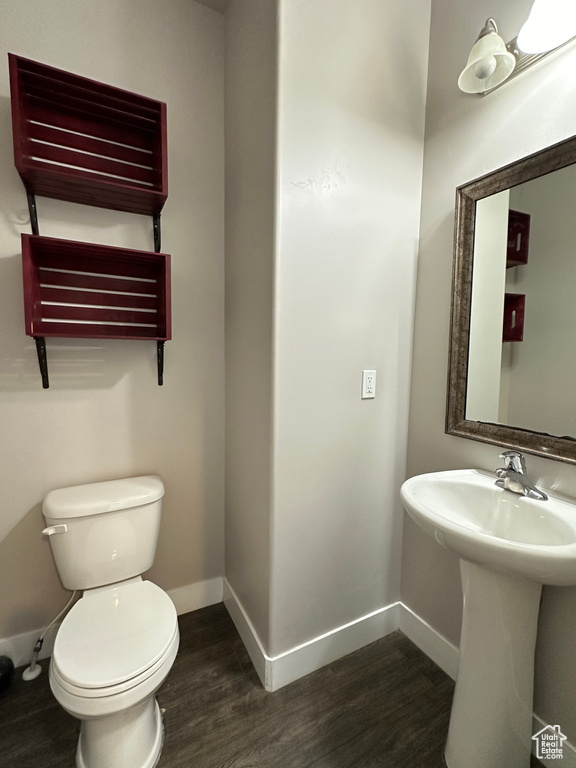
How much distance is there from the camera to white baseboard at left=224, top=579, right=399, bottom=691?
53.4 inches

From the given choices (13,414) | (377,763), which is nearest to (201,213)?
(13,414)

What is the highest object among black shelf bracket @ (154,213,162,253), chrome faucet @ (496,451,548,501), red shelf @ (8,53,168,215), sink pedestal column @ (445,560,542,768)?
red shelf @ (8,53,168,215)

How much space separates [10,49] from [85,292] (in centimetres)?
88

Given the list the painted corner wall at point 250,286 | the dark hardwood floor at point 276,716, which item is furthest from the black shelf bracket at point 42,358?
the dark hardwood floor at point 276,716

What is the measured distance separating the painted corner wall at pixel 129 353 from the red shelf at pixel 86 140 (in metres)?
0.10

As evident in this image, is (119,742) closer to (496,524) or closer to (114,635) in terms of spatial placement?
(114,635)

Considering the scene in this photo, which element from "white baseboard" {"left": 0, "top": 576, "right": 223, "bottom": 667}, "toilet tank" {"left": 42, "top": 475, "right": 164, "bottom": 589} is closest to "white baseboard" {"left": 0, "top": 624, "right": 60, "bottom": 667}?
"white baseboard" {"left": 0, "top": 576, "right": 223, "bottom": 667}

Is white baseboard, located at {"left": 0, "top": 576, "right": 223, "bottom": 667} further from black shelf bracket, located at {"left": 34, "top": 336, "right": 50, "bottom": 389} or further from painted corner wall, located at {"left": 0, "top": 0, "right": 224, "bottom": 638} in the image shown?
black shelf bracket, located at {"left": 34, "top": 336, "right": 50, "bottom": 389}

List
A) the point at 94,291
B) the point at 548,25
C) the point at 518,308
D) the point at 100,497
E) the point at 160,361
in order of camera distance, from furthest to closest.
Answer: the point at 160,361, the point at 94,291, the point at 100,497, the point at 518,308, the point at 548,25

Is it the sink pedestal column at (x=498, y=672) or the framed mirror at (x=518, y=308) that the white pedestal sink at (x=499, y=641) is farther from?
the framed mirror at (x=518, y=308)

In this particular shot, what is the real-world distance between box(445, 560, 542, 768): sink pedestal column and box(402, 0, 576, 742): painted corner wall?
12cm

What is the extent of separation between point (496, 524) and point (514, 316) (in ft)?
2.33

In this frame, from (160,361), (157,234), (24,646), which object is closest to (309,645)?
(24,646)

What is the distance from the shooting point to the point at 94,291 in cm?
144
